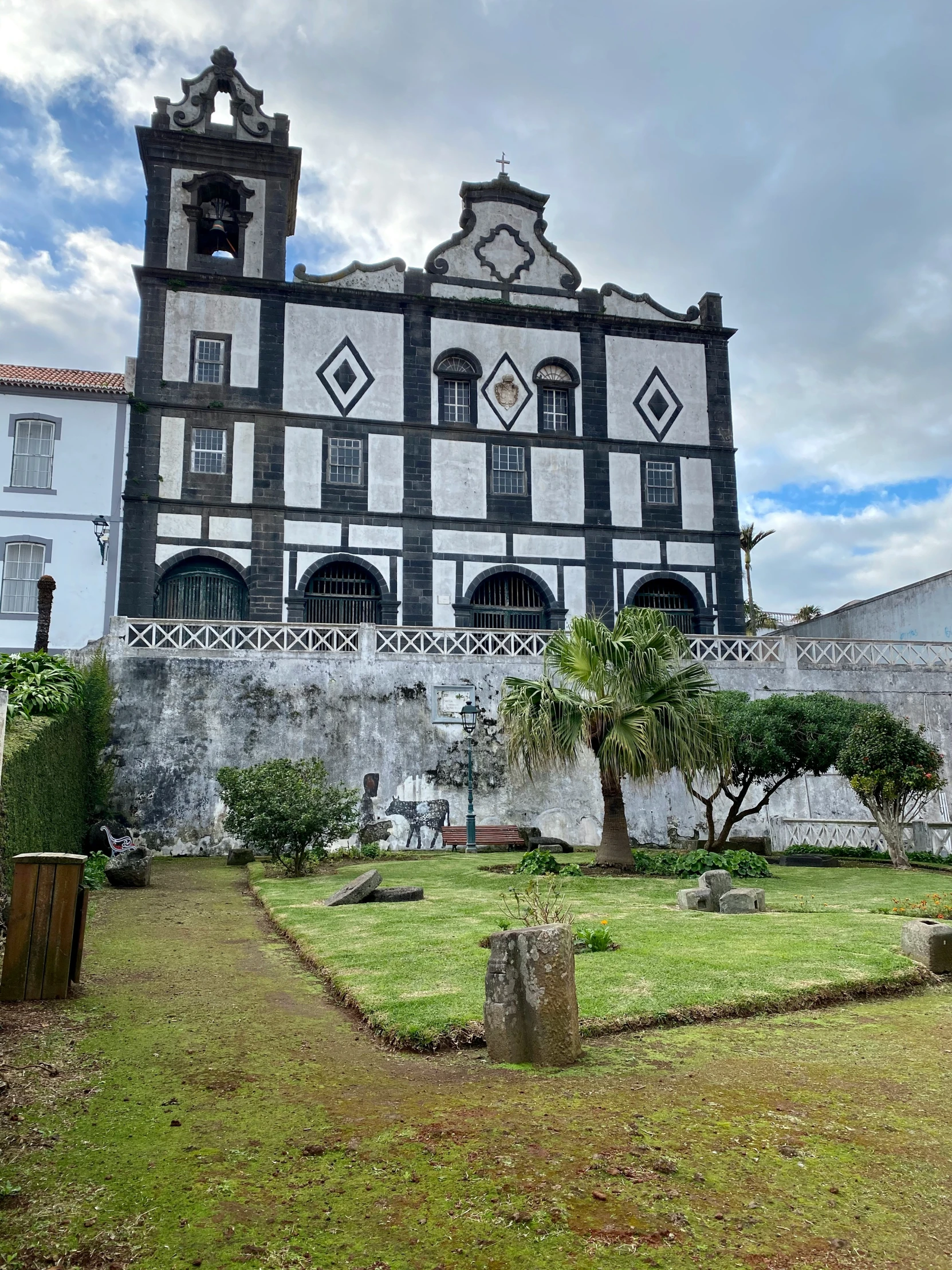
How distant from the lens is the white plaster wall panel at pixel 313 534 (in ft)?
88.7

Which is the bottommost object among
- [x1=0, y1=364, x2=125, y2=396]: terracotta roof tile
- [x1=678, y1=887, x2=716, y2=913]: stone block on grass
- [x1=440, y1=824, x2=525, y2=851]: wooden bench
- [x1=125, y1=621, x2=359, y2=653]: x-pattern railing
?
[x1=678, y1=887, x2=716, y2=913]: stone block on grass

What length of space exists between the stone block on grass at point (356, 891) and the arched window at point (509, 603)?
17124mm

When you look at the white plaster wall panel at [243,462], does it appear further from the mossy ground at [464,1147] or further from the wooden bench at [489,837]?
the mossy ground at [464,1147]

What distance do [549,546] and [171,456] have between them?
1112cm

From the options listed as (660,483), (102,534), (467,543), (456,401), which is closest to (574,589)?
(467,543)

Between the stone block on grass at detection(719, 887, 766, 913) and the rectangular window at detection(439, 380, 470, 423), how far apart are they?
834 inches

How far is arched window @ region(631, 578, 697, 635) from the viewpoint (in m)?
29.3

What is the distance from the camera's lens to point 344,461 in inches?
1097

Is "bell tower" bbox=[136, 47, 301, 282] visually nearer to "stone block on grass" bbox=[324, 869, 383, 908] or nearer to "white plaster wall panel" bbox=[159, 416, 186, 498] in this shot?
"white plaster wall panel" bbox=[159, 416, 186, 498]

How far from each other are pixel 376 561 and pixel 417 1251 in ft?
81.9

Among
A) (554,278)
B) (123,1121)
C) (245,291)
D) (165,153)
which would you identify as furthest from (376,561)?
(123,1121)

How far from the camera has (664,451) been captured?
Answer: 98.5 ft

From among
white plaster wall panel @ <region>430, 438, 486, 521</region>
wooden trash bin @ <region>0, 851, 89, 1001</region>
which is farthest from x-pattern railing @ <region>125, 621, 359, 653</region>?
wooden trash bin @ <region>0, 851, 89, 1001</region>

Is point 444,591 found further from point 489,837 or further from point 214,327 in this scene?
point 214,327
